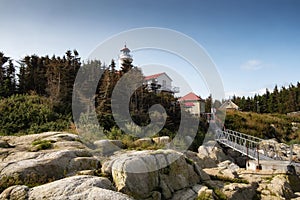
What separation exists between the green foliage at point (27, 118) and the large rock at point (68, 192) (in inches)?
370

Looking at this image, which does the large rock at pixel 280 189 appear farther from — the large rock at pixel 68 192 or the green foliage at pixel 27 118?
the green foliage at pixel 27 118

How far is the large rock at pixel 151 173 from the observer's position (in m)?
5.94

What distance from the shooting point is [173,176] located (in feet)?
23.1

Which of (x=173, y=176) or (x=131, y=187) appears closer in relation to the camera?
(x=131, y=187)

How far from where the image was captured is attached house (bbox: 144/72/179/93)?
20.9 metres

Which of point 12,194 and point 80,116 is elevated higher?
point 80,116

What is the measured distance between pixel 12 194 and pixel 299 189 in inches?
417

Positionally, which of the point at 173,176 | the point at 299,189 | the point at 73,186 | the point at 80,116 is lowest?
the point at 299,189

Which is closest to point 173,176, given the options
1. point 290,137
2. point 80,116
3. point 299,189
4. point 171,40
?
point 171,40

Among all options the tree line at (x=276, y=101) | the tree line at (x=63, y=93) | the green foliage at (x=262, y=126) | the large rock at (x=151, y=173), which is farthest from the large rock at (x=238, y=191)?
the tree line at (x=276, y=101)

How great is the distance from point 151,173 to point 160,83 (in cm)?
→ 1659

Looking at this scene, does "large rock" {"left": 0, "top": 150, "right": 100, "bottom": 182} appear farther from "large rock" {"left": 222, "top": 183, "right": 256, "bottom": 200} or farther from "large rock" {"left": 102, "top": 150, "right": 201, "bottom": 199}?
"large rock" {"left": 222, "top": 183, "right": 256, "bottom": 200}

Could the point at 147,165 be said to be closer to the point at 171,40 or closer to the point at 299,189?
the point at 171,40

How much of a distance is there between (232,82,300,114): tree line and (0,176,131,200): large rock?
47718 mm
